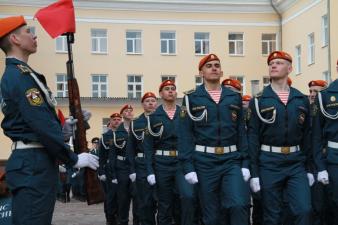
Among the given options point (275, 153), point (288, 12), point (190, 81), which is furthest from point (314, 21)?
point (275, 153)

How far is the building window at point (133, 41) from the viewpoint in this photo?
43.4m

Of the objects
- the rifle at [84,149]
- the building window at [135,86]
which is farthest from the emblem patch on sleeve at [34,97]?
the building window at [135,86]

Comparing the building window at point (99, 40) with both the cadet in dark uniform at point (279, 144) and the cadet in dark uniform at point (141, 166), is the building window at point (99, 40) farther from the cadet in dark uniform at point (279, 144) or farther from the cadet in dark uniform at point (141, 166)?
the cadet in dark uniform at point (279, 144)

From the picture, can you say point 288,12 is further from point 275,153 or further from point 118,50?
point 275,153

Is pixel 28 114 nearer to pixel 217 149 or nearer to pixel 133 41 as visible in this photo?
pixel 217 149

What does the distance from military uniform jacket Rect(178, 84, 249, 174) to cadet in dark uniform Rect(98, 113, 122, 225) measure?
519 cm

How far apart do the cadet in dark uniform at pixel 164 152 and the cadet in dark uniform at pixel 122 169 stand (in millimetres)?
1916

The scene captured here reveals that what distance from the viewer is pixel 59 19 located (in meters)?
7.06

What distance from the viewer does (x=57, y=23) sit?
7.10 m

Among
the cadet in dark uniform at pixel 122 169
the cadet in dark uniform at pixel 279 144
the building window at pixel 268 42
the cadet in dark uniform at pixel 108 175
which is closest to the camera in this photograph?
A: the cadet in dark uniform at pixel 279 144

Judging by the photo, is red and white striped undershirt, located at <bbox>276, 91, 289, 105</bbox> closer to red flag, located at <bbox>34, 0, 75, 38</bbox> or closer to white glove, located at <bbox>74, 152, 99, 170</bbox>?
red flag, located at <bbox>34, 0, 75, 38</bbox>

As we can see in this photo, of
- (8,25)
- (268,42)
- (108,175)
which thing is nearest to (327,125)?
(8,25)

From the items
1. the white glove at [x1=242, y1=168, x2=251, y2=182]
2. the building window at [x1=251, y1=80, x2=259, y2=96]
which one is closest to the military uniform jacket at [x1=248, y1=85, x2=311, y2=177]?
the white glove at [x1=242, y1=168, x2=251, y2=182]

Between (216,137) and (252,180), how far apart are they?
0.62m
